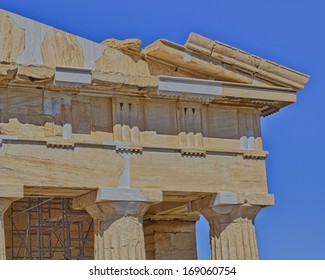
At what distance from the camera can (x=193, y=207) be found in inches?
898

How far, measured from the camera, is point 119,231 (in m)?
20.4

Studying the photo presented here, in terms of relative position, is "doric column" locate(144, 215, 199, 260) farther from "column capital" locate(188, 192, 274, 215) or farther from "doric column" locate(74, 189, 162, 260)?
"doric column" locate(74, 189, 162, 260)

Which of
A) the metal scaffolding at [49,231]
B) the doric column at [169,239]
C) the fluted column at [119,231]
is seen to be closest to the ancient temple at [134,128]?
the fluted column at [119,231]

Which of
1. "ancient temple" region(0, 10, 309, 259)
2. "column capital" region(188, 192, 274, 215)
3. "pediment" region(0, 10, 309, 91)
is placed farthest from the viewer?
"column capital" region(188, 192, 274, 215)

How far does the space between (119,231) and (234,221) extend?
9.78ft

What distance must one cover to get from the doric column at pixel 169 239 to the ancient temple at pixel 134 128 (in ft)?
7.11

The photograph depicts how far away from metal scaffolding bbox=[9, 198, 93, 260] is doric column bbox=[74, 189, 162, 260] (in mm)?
3378

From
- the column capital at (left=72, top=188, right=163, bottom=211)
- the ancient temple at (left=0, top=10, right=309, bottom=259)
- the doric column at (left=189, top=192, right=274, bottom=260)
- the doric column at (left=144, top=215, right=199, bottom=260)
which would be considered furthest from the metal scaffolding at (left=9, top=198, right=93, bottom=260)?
the doric column at (left=189, top=192, right=274, bottom=260)

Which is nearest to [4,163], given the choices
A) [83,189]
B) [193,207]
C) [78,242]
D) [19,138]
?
[19,138]

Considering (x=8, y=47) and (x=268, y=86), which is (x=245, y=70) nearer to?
(x=268, y=86)

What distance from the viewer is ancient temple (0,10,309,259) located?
19.9 metres

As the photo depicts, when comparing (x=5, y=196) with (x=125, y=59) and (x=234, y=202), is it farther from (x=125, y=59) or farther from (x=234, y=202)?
(x=234, y=202)

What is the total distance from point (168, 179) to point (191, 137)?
1.21m

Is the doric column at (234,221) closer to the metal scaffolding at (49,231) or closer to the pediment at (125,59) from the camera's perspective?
the pediment at (125,59)
